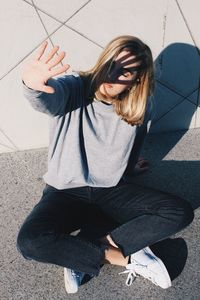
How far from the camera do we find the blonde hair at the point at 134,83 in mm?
2203

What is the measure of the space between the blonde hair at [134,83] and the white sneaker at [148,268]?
68 cm

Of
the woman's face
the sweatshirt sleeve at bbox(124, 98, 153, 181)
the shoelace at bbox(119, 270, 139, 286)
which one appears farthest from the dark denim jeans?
the woman's face

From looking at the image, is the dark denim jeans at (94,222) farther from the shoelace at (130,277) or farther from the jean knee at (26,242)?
the shoelace at (130,277)

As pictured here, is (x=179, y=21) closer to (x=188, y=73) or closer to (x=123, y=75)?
(x=188, y=73)

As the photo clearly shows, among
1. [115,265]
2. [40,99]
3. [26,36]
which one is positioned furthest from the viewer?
[26,36]

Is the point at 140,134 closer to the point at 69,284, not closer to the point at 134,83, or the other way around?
the point at 134,83

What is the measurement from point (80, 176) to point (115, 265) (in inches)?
19.9

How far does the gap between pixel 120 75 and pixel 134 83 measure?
0.14 m

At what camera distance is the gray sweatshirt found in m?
2.33

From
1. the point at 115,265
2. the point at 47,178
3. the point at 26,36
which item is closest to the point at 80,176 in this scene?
the point at 47,178

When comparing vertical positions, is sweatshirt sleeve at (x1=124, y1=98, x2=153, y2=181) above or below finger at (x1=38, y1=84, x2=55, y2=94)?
below

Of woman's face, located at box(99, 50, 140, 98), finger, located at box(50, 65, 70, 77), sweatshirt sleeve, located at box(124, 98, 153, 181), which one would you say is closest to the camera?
finger, located at box(50, 65, 70, 77)

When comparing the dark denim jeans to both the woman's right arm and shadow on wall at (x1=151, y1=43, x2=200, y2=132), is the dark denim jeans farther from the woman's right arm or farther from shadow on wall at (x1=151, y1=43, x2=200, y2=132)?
shadow on wall at (x1=151, y1=43, x2=200, y2=132)

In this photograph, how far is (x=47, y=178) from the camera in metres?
2.54
